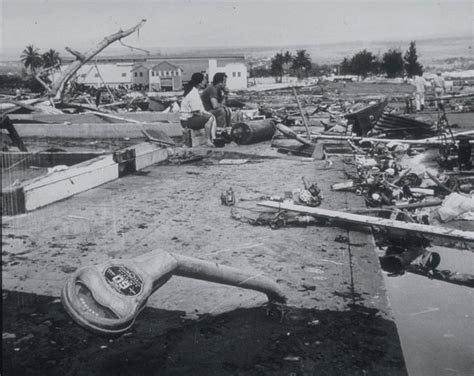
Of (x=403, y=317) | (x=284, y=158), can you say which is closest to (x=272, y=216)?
(x=403, y=317)

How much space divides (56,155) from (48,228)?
356cm

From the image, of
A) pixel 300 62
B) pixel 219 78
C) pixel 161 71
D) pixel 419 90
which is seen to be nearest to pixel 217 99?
pixel 219 78

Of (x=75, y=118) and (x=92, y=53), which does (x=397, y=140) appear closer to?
(x=75, y=118)

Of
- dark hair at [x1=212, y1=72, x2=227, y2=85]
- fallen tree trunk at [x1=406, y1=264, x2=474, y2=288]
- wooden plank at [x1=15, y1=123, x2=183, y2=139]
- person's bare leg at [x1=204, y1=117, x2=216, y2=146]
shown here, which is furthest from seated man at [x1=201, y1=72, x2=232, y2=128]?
fallen tree trunk at [x1=406, y1=264, x2=474, y2=288]

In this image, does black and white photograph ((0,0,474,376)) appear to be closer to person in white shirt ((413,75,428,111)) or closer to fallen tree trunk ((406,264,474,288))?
fallen tree trunk ((406,264,474,288))

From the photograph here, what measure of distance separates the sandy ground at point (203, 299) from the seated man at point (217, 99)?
21.0ft

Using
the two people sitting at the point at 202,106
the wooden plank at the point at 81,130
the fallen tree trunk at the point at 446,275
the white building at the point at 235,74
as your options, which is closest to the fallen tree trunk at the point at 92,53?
the wooden plank at the point at 81,130

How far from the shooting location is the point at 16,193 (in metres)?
5.73

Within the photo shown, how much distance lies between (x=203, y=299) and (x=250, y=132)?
27.6ft

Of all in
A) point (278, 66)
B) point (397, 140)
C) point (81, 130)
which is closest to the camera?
point (397, 140)

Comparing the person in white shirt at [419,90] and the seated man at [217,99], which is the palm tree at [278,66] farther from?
the seated man at [217,99]

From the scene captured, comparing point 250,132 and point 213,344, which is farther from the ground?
point 250,132

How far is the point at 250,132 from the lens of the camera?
11.7m

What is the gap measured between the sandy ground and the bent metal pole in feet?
1.89
